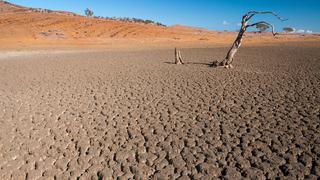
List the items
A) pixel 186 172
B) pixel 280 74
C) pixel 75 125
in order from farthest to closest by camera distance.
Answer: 1. pixel 280 74
2. pixel 75 125
3. pixel 186 172

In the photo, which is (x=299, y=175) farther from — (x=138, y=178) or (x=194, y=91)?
(x=194, y=91)

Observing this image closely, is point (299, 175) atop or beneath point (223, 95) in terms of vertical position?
beneath

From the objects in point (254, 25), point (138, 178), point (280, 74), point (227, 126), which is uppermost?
point (254, 25)

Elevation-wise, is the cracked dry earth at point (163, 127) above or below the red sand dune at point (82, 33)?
below

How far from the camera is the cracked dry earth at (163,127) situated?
7.38 m

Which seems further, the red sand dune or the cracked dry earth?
the red sand dune

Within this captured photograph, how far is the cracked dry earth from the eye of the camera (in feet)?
24.2

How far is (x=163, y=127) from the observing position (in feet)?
31.3

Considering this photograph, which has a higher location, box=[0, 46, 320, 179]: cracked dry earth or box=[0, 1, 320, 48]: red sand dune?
box=[0, 1, 320, 48]: red sand dune

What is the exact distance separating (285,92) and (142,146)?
22.7ft

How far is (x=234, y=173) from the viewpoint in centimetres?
686

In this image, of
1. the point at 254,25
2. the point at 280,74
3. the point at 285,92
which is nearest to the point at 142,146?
the point at 285,92

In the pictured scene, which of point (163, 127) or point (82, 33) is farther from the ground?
point (82, 33)

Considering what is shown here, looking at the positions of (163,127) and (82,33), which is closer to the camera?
(163,127)
